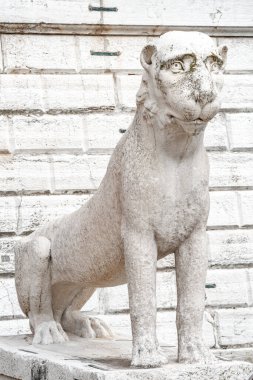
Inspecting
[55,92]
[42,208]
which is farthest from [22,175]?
[55,92]

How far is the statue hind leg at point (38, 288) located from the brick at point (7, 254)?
2384mm

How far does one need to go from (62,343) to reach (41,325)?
11.2 inches

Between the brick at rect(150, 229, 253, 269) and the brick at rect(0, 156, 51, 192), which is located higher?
the brick at rect(0, 156, 51, 192)

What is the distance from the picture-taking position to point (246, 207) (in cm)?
1278

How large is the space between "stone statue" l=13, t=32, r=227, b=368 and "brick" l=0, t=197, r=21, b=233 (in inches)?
142

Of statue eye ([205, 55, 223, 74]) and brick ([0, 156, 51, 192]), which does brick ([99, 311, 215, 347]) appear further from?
statue eye ([205, 55, 223, 74])

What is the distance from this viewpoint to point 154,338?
803 cm

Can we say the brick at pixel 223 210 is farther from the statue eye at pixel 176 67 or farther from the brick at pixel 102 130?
the statue eye at pixel 176 67

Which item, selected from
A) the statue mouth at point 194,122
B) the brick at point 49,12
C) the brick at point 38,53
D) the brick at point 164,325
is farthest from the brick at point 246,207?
the statue mouth at point 194,122

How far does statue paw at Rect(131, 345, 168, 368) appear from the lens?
311 inches

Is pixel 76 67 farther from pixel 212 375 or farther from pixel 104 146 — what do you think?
pixel 212 375

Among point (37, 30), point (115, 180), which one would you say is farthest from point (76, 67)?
point (115, 180)

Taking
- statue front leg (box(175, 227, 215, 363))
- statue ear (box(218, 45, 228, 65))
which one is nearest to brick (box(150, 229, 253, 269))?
statue front leg (box(175, 227, 215, 363))

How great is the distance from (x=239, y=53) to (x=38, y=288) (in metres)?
4.48
